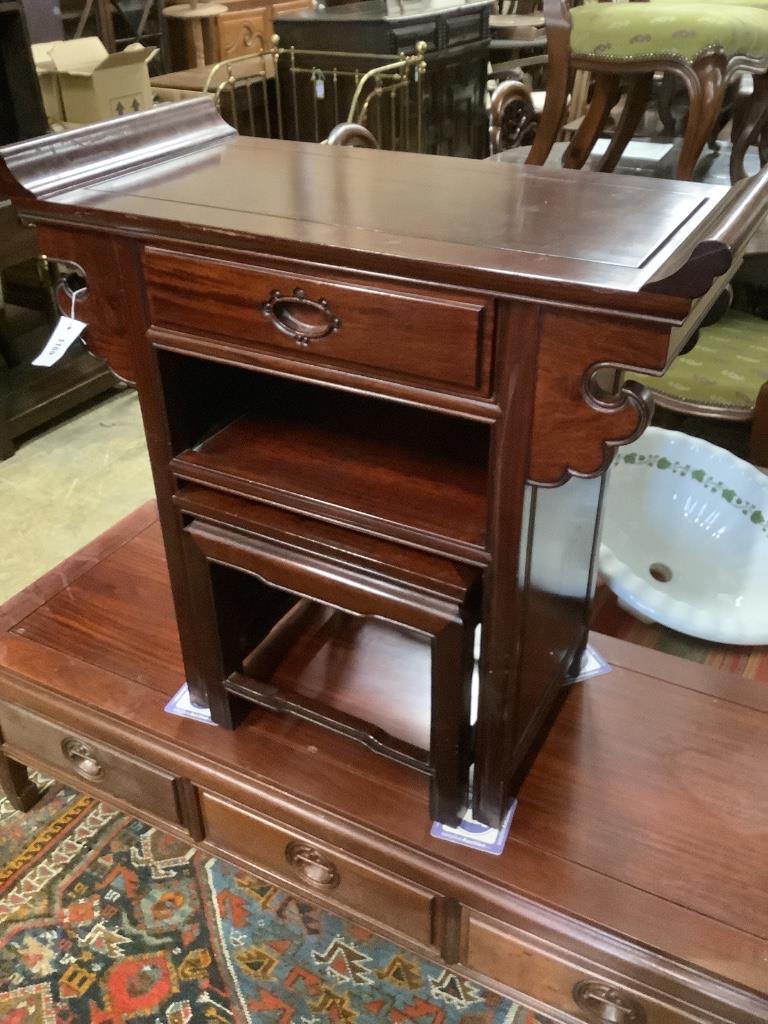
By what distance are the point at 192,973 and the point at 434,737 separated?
0.48 m

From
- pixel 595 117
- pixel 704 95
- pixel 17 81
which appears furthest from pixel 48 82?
pixel 704 95

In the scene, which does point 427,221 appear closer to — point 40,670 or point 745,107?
point 40,670

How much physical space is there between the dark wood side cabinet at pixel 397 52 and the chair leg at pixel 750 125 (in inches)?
55.3

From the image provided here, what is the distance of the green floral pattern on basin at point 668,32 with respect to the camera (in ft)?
6.43

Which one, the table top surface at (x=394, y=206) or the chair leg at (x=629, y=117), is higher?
the table top surface at (x=394, y=206)

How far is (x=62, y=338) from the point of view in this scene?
0.86m

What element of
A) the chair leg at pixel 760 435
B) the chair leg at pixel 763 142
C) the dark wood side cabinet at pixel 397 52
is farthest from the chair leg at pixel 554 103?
the dark wood side cabinet at pixel 397 52

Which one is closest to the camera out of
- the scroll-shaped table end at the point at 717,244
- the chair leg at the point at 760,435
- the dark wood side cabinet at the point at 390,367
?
the scroll-shaped table end at the point at 717,244

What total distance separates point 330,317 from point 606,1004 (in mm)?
698

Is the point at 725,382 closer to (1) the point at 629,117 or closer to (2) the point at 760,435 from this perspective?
(2) the point at 760,435

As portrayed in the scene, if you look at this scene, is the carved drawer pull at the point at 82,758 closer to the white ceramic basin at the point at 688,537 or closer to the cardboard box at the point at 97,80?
the white ceramic basin at the point at 688,537

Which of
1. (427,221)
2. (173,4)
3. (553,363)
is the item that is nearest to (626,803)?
(553,363)

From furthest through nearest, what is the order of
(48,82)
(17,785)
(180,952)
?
(48,82)
(17,785)
(180,952)

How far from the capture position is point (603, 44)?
81.7 inches
